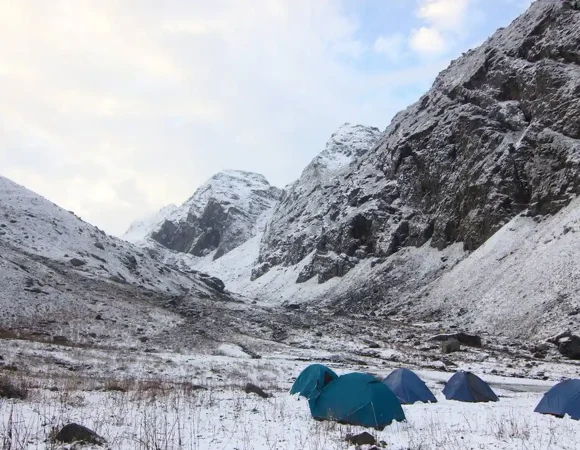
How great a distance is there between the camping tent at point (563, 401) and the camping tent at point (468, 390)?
2.95 meters

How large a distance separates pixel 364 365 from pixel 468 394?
34.4ft

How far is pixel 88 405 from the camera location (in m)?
11.5

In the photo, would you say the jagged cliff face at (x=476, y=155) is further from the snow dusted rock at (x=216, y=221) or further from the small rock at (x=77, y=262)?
the snow dusted rock at (x=216, y=221)

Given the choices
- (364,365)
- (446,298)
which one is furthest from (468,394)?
(446,298)

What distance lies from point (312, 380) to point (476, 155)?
184 ft

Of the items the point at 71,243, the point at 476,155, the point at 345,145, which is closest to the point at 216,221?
the point at 345,145

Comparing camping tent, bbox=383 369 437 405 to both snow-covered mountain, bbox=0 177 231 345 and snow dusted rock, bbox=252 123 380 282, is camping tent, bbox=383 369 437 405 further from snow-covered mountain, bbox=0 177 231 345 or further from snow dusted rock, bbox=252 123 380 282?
snow dusted rock, bbox=252 123 380 282

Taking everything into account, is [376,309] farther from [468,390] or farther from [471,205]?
[468,390]

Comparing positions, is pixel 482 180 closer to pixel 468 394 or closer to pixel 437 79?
pixel 437 79

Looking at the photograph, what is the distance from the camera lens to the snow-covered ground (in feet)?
29.3

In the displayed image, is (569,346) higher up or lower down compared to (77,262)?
lower down

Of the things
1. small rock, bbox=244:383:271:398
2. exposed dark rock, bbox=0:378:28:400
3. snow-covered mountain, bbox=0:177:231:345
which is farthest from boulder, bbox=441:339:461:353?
exposed dark rock, bbox=0:378:28:400

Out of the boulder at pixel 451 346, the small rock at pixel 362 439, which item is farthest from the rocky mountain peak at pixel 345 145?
the small rock at pixel 362 439

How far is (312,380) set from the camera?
16.2m
